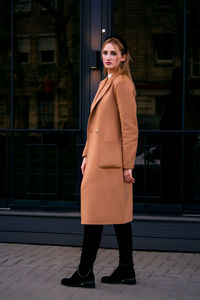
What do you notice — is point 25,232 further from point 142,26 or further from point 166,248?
point 142,26

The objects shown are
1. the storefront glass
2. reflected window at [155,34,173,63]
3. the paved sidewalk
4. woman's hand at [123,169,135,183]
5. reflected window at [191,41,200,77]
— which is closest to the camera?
the paved sidewalk

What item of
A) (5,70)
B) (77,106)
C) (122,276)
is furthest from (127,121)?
(5,70)

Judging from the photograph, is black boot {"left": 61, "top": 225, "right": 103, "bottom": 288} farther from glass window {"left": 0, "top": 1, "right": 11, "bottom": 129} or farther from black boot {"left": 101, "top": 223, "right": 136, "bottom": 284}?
glass window {"left": 0, "top": 1, "right": 11, "bottom": 129}

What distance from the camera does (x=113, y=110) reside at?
4.36 metres

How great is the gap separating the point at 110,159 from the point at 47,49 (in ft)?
10.9

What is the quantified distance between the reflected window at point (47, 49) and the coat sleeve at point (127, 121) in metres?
3.05

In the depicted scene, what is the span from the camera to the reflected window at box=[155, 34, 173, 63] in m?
6.88

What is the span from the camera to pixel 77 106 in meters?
7.04

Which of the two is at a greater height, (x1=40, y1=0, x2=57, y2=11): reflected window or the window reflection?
(x1=40, y1=0, x2=57, y2=11): reflected window

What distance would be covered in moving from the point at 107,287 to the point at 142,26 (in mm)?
3674

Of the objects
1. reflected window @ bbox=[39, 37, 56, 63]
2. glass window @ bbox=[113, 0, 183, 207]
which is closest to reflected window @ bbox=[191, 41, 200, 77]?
glass window @ bbox=[113, 0, 183, 207]

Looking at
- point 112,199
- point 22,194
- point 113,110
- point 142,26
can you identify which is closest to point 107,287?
point 112,199

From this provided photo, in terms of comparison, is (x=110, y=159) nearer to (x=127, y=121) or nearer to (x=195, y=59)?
(x=127, y=121)

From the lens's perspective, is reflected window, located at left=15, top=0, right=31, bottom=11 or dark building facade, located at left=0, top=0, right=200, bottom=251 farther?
reflected window, located at left=15, top=0, right=31, bottom=11
